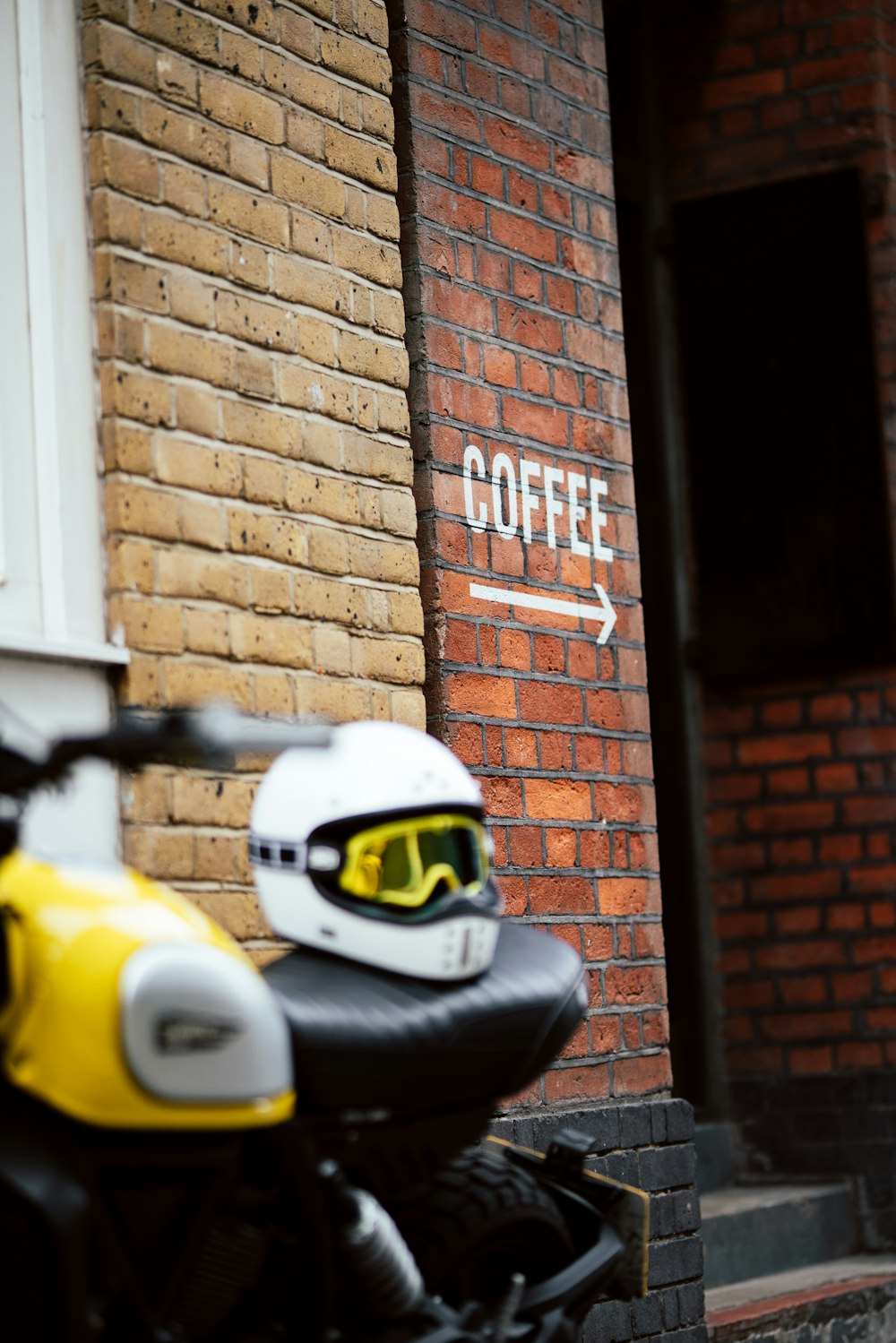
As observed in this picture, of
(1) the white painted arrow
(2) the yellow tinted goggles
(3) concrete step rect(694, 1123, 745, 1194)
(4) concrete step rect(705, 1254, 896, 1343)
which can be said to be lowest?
(4) concrete step rect(705, 1254, 896, 1343)

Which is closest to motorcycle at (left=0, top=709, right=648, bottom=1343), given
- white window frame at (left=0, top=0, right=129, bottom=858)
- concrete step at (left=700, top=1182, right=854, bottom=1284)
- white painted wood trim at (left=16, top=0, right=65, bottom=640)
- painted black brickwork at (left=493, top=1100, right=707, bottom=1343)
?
white window frame at (left=0, top=0, right=129, bottom=858)

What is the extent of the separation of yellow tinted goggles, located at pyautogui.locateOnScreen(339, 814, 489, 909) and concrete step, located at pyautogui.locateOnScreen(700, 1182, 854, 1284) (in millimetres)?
3259

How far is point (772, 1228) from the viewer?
5523 millimetres

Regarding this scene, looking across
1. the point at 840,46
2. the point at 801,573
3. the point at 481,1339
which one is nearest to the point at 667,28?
the point at 840,46

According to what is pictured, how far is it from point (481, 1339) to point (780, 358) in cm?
436

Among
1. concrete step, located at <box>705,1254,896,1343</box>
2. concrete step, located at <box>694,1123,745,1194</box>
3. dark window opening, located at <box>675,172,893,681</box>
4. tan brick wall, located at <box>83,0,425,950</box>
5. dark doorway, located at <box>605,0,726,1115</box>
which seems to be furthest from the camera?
dark doorway, located at <box>605,0,726,1115</box>

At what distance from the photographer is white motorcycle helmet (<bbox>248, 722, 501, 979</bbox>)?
2213 mm

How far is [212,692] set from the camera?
137 inches

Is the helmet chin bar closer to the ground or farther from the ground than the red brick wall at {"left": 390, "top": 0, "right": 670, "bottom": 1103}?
closer to the ground

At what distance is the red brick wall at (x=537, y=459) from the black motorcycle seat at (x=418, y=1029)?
5.53 feet

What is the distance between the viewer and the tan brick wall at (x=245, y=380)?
3.38 metres

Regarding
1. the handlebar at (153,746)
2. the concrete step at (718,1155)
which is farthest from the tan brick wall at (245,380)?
the concrete step at (718,1155)

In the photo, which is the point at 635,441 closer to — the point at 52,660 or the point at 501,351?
the point at 501,351

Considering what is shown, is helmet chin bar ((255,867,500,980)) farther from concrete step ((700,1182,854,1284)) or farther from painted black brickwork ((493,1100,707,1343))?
concrete step ((700,1182,854,1284))
